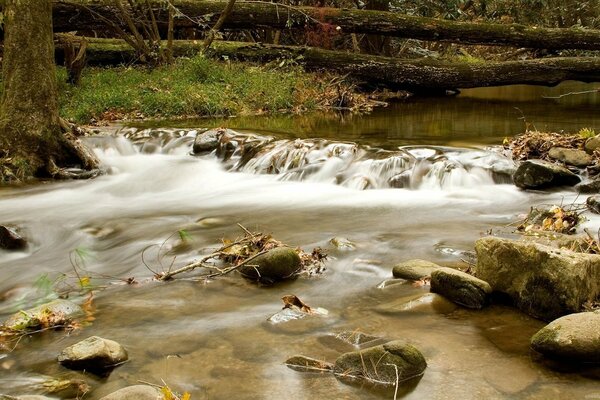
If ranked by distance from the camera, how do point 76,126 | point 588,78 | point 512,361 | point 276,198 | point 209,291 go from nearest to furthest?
1. point 512,361
2. point 209,291
3. point 276,198
4. point 76,126
5. point 588,78

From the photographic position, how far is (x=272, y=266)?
4.93 m

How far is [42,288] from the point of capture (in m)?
5.08

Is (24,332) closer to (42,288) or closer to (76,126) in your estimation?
(42,288)

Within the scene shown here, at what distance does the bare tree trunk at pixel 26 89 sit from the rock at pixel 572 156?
7108 millimetres

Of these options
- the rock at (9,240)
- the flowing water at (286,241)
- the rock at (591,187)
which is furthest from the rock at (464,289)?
the rock at (9,240)

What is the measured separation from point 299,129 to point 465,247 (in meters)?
6.70

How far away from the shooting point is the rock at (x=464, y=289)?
4.25 metres

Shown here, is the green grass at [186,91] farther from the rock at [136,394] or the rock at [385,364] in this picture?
the rock at [385,364]

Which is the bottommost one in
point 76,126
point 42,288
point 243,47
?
point 42,288

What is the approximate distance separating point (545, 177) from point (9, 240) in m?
6.37

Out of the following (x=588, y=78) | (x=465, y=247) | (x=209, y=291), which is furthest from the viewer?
(x=588, y=78)

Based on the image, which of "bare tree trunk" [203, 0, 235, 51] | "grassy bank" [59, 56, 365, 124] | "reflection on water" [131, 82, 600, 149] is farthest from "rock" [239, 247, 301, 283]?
"bare tree trunk" [203, 0, 235, 51]

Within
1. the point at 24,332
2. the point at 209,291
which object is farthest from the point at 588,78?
the point at 24,332

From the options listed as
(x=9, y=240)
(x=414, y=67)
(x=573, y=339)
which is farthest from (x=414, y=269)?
(x=414, y=67)
